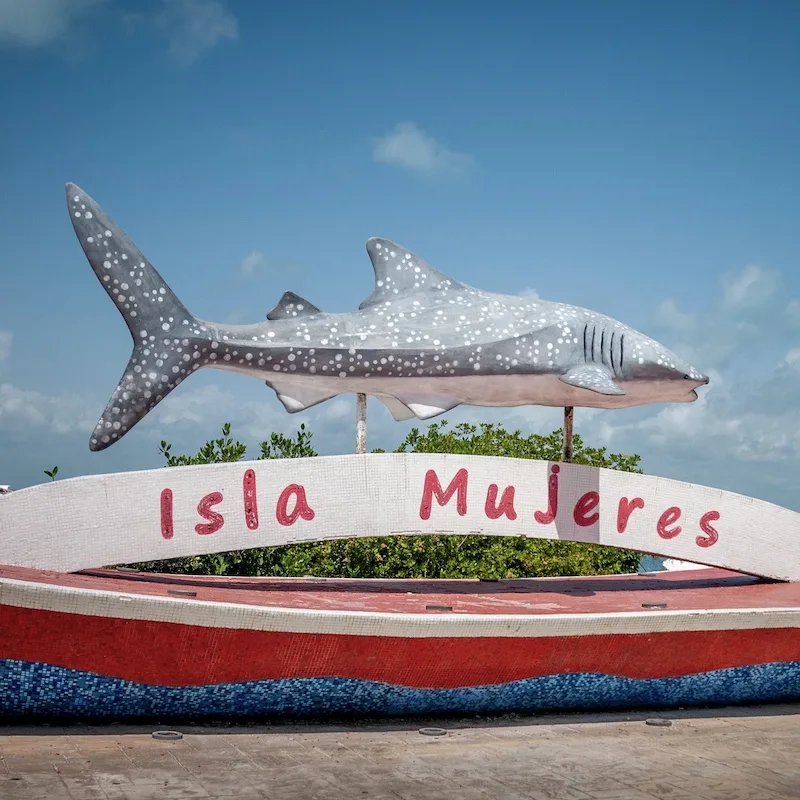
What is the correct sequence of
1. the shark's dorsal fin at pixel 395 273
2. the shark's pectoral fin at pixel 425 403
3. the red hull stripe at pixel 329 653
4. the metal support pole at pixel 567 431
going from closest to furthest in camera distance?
the red hull stripe at pixel 329 653
the shark's pectoral fin at pixel 425 403
the shark's dorsal fin at pixel 395 273
the metal support pole at pixel 567 431

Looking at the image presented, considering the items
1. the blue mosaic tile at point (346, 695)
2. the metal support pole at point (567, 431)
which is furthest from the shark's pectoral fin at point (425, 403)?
the blue mosaic tile at point (346, 695)

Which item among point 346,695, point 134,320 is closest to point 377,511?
point 346,695

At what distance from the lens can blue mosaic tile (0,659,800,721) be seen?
7.11 m

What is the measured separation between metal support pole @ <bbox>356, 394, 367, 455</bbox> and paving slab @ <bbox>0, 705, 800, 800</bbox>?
9.36 feet

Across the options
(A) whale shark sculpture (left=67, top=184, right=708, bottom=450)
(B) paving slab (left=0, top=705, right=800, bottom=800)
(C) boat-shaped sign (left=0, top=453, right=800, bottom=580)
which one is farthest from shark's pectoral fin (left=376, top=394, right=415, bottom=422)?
(B) paving slab (left=0, top=705, right=800, bottom=800)

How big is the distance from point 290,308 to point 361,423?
1.35m

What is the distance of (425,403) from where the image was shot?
9.59 metres

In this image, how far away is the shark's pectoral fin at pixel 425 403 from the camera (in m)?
9.55

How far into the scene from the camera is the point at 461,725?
802 centimetres

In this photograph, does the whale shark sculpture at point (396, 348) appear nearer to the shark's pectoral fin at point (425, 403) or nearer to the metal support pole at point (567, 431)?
the shark's pectoral fin at point (425, 403)

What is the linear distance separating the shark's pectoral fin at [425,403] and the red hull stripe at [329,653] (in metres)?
2.48

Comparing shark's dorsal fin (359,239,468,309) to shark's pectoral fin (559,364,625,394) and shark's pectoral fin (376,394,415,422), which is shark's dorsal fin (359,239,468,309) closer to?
shark's pectoral fin (376,394,415,422)

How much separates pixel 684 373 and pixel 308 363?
3.89 m

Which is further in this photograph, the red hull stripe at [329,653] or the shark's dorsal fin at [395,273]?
the shark's dorsal fin at [395,273]
